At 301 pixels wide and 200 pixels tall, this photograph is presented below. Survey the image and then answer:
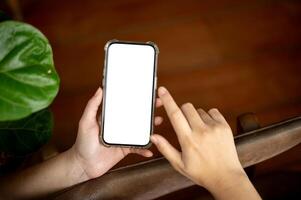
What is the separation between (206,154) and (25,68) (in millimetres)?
263

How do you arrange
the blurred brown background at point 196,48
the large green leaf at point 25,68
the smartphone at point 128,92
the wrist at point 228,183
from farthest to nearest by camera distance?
the blurred brown background at point 196,48
the smartphone at point 128,92
the wrist at point 228,183
the large green leaf at point 25,68

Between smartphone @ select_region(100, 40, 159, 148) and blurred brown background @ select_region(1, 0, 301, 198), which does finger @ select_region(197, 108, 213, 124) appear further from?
blurred brown background @ select_region(1, 0, 301, 198)

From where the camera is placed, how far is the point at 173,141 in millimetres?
1179

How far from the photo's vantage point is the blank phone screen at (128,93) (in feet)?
2.14

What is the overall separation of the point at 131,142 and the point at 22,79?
25 cm

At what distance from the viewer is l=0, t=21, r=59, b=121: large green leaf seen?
427 mm

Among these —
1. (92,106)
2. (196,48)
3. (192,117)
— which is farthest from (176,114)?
(196,48)

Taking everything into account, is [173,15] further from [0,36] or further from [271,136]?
[0,36]

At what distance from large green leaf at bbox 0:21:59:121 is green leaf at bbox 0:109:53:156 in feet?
0.59

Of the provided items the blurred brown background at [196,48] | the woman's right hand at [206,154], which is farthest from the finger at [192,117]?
the blurred brown background at [196,48]

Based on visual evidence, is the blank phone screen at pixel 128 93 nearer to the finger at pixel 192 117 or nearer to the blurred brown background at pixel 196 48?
the finger at pixel 192 117

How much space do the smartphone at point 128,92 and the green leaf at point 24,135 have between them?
93mm

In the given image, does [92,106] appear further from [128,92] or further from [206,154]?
[206,154]

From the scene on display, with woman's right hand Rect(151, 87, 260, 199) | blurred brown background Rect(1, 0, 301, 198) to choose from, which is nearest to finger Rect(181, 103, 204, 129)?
woman's right hand Rect(151, 87, 260, 199)
